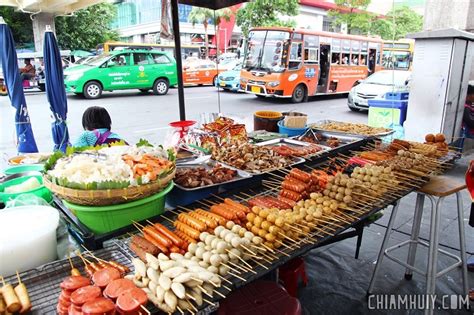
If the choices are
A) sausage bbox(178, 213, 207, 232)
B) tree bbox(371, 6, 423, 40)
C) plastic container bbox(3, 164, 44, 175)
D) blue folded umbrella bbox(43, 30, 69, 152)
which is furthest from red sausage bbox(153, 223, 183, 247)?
tree bbox(371, 6, 423, 40)

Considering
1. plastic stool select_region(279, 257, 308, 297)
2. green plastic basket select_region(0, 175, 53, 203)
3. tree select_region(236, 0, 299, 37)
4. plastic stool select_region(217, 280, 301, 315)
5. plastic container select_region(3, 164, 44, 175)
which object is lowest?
plastic stool select_region(279, 257, 308, 297)

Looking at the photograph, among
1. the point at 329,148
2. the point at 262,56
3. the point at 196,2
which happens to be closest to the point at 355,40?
the point at 262,56

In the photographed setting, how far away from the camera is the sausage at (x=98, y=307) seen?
4.29 feet

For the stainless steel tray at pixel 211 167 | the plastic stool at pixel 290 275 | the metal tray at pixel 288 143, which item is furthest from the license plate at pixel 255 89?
the plastic stool at pixel 290 275

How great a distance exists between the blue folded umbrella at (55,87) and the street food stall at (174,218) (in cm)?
334

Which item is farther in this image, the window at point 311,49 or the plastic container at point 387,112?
the window at point 311,49

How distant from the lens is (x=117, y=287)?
1.45m

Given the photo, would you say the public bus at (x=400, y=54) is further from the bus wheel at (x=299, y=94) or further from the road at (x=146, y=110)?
the bus wheel at (x=299, y=94)

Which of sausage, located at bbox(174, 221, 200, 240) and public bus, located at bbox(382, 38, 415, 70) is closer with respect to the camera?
sausage, located at bbox(174, 221, 200, 240)

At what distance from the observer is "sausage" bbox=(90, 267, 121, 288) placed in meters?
1.49

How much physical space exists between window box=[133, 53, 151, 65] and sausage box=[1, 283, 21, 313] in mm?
16902

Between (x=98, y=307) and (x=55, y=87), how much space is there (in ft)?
17.2

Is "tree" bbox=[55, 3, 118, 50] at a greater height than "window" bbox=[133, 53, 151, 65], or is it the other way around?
"tree" bbox=[55, 3, 118, 50]

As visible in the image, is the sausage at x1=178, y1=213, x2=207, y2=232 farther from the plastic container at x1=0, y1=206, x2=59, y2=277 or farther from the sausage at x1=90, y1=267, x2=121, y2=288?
the plastic container at x1=0, y1=206, x2=59, y2=277
